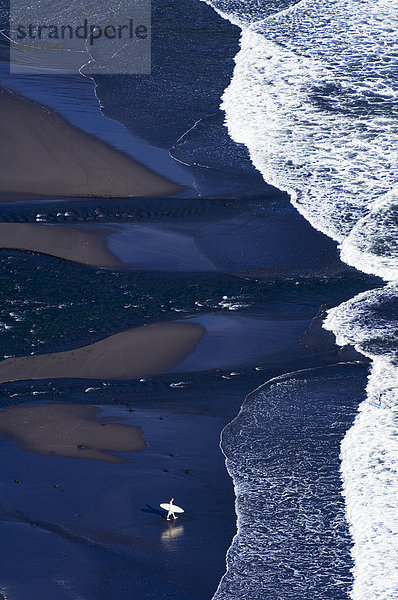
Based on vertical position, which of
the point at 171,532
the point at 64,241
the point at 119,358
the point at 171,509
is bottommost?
the point at 171,532

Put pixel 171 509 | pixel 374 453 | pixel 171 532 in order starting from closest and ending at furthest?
1. pixel 171 532
2. pixel 171 509
3. pixel 374 453

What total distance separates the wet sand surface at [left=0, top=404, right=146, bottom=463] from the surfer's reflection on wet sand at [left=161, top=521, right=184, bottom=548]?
3.12ft

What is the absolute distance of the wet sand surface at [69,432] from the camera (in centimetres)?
762

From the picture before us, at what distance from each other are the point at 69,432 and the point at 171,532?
1.55 metres

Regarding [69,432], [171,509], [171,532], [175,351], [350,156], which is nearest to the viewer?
[171,532]

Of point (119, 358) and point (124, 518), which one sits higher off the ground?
point (119, 358)

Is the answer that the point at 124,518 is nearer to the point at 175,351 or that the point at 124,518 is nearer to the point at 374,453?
the point at 374,453

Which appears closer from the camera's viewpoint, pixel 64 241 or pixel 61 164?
pixel 64 241

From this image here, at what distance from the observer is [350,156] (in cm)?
1349

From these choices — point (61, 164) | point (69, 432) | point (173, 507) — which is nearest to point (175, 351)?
point (69, 432)


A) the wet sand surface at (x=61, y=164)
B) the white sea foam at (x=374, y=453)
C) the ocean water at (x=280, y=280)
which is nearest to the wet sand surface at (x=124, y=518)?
the ocean water at (x=280, y=280)

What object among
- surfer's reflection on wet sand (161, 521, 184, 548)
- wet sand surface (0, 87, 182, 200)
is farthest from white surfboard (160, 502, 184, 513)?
wet sand surface (0, 87, 182, 200)

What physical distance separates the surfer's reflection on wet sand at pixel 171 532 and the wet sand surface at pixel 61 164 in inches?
245

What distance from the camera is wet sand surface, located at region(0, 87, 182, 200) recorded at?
12.2 meters
